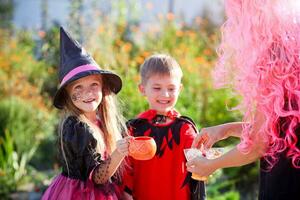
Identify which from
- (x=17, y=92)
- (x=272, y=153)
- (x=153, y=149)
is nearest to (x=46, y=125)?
(x=17, y=92)

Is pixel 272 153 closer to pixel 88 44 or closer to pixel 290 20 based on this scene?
pixel 290 20

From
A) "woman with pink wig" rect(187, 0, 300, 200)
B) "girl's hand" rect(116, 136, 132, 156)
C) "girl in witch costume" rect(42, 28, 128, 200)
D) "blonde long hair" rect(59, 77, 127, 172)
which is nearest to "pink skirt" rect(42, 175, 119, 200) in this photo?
"girl in witch costume" rect(42, 28, 128, 200)

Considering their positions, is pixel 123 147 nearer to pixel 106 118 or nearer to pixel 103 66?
pixel 106 118

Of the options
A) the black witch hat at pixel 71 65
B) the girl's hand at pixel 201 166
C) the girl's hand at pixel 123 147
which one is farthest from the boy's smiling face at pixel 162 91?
the girl's hand at pixel 201 166

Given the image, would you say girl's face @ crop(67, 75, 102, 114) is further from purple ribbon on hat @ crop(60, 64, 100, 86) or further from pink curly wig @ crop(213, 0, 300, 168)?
pink curly wig @ crop(213, 0, 300, 168)

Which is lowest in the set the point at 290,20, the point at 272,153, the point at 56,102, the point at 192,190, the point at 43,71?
the point at 192,190

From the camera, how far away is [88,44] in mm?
7074

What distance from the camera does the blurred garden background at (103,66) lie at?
576 centimetres

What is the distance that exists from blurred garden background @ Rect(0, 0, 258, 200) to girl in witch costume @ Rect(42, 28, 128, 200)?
998 mm

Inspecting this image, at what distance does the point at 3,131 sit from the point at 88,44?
1543 mm

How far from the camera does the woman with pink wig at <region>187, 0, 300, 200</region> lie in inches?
88.0

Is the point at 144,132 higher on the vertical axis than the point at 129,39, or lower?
lower

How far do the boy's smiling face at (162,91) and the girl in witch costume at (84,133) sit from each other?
10.0 inches

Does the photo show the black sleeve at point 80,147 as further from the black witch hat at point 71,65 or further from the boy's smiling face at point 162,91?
the boy's smiling face at point 162,91
